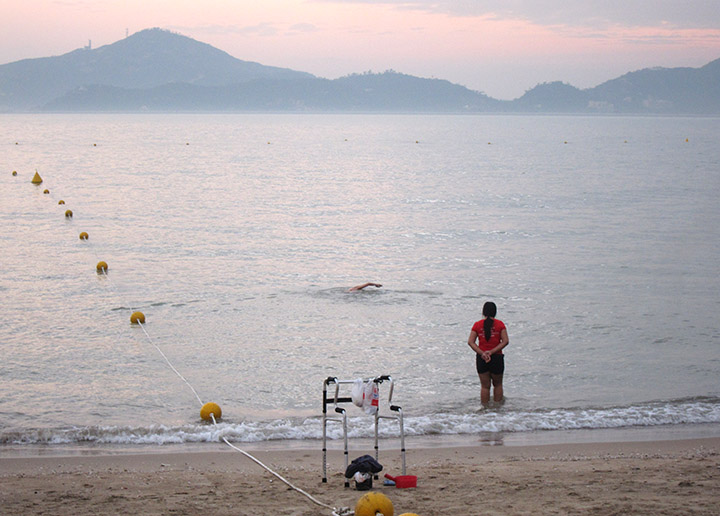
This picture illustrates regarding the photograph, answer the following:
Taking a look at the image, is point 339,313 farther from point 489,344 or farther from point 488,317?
point 488,317

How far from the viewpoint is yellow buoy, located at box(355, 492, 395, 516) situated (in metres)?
6.03

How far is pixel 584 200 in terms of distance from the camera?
40656 mm

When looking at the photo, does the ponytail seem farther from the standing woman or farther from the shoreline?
the shoreline

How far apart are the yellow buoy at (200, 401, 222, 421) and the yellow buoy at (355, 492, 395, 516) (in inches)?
182

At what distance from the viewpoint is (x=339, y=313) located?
641 inches

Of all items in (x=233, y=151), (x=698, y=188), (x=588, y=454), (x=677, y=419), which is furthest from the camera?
(x=233, y=151)

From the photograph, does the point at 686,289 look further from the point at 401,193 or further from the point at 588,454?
the point at 401,193

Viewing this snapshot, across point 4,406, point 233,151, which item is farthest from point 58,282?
point 233,151

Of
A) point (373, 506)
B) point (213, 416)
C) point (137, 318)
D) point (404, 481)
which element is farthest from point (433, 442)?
point (137, 318)

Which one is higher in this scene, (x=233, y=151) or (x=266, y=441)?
(x=233, y=151)

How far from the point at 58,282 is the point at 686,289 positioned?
15758 mm

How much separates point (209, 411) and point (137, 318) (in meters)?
5.58

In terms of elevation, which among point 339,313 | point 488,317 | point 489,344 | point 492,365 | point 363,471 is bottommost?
point 339,313

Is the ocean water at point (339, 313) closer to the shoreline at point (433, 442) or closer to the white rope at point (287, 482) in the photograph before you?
the shoreline at point (433, 442)
